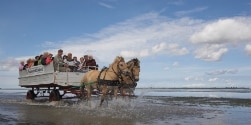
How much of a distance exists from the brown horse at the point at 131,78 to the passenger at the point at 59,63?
376 centimetres

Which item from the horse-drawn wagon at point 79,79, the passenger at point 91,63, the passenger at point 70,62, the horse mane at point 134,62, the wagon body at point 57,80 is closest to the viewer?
the horse-drawn wagon at point 79,79

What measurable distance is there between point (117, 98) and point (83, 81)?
6.62 feet

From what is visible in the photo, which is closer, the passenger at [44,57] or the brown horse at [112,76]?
the brown horse at [112,76]

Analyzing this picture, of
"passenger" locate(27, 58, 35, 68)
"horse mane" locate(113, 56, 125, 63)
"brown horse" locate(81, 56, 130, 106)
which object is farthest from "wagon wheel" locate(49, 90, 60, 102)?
"horse mane" locate(113, 56, 125, 63)

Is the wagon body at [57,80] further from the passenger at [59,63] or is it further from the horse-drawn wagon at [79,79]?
the passenger at [59,63]

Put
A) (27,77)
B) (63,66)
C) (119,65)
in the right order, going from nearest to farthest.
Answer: (119,65)
(63,66)
(27,77)

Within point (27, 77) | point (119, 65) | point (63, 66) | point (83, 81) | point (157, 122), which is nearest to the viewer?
point (157, 122)

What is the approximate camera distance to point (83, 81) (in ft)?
54.6

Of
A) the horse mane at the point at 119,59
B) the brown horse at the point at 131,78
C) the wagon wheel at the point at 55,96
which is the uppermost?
the horse mane at the point at 119,59

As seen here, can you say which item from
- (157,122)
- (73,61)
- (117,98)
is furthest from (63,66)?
(157,122)

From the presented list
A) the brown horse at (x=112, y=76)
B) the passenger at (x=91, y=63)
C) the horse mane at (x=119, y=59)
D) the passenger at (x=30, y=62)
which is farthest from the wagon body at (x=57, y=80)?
the horse mane at (x=119, y=59)

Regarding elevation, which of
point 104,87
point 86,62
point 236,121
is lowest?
point 236,121

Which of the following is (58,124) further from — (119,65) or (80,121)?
(119,65)

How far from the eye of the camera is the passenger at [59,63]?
1744 centimetres
